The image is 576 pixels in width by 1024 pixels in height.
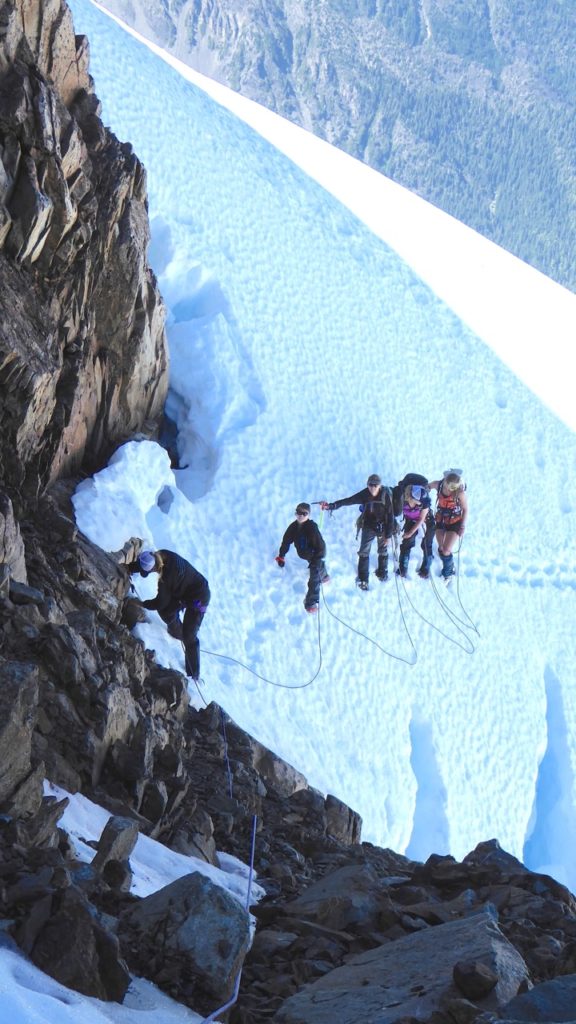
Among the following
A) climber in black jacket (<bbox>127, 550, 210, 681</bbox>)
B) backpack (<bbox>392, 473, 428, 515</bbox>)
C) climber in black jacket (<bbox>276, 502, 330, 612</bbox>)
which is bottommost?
climber in black jacket (<bbox>127, 550, 210, 681</bbox>)

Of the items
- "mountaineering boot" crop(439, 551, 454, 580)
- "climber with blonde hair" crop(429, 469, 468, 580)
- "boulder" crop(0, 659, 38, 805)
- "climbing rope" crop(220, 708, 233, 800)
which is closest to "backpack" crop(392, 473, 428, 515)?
"climber with blonde hair" crop(429, 469, 468, 580)

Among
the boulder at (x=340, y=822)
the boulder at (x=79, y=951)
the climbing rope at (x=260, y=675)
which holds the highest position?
the climbing rope at (x=260, y=675)

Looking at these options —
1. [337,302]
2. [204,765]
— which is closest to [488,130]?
[337,302]

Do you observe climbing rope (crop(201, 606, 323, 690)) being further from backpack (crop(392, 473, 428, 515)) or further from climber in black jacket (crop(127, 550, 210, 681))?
backpack (crop(392, 473, 428, 515))

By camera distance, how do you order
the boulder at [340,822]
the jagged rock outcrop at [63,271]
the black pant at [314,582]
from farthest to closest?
the black pant at [314,582], the jagged rock outcrop at [63,271], the boulder at [340,822]

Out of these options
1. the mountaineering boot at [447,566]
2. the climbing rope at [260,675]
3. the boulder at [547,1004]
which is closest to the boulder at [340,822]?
the climbing rope at [260,675]

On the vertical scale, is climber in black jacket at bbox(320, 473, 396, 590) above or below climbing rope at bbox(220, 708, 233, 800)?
above

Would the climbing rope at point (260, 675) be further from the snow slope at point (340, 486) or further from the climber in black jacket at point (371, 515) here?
the climber in black jacket at point (371, 515)

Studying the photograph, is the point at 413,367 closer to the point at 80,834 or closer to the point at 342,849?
the point at 342,849

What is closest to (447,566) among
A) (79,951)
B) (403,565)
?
(403,565)
